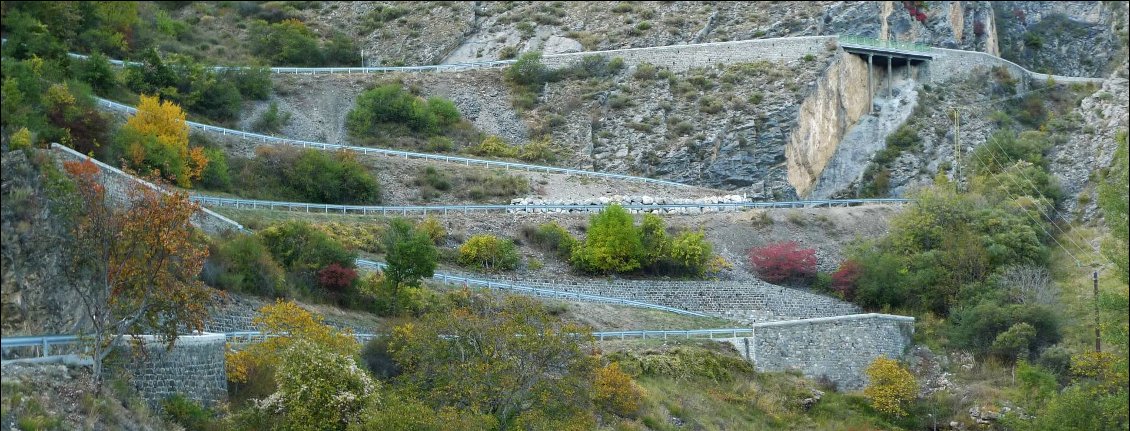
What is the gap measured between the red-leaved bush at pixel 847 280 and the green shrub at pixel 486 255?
36.4ft

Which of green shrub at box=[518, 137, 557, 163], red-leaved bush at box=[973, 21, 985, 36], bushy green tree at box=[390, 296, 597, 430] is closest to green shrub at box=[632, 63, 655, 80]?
green shrub at box=[518, 137, 557, 163]

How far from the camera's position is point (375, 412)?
33719mm

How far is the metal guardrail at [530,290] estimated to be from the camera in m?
49.2

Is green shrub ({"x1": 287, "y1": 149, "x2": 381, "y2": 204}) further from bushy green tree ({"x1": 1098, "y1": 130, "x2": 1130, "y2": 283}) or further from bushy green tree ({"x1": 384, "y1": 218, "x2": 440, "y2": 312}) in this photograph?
bushy green tree ({"x1": 1098, "y1": 130, "x2": 1130, "y2": 283})

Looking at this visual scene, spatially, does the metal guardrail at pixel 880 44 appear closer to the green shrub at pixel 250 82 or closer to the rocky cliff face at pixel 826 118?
the rocky cliff face at pixel 826 118

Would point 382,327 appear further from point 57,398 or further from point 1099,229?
point 1099,229

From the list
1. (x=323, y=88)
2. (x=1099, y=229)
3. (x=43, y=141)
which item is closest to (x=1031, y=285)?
(x=1099, y=229)

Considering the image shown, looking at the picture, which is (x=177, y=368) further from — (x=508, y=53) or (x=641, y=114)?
(x=508, y=53)

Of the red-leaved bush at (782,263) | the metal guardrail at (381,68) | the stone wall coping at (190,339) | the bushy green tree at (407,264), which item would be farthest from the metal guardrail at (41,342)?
the metal guardrail at (381,68)

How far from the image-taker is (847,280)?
182 feet

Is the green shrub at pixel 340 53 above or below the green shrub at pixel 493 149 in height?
above

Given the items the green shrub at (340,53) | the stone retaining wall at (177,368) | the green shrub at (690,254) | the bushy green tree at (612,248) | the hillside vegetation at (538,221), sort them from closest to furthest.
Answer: the stone retaining wall at (177,368), the hillside vegetation at (538,221), the bushy green tree at (612,248), the green shrub at (690,254), the green shrub at (340,53)

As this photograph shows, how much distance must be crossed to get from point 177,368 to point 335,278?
39.5ft

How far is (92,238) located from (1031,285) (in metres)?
31.3
